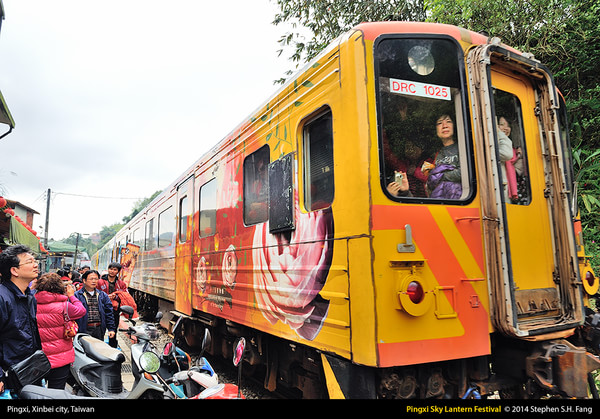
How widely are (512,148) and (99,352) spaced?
410 centimetres

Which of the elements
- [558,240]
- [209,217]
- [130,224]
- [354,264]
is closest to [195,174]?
[209,217]

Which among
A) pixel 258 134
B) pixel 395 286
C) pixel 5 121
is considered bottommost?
pixel 395 286

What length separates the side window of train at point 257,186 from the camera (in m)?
4.20

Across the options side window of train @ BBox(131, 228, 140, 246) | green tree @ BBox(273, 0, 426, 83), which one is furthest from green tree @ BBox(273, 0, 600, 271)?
side window of train @ BBox(131, 228, 140, 246)

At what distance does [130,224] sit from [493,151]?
1318cm

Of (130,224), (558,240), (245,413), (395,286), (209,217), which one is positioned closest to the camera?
(245,413)

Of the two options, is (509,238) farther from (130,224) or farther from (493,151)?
(130,224)

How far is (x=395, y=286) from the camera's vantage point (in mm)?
2664

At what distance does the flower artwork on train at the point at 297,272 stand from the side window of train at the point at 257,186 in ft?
0.65

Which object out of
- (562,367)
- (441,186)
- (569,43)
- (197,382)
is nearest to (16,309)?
(197,382)

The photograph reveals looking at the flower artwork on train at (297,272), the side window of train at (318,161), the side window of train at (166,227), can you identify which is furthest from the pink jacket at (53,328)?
the side window of train at (166,227)

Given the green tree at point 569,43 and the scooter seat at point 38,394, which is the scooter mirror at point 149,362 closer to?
the scooter seat at point 38,394

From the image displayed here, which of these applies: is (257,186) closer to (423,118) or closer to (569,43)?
(423,118)

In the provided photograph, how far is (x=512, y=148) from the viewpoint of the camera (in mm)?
3459
